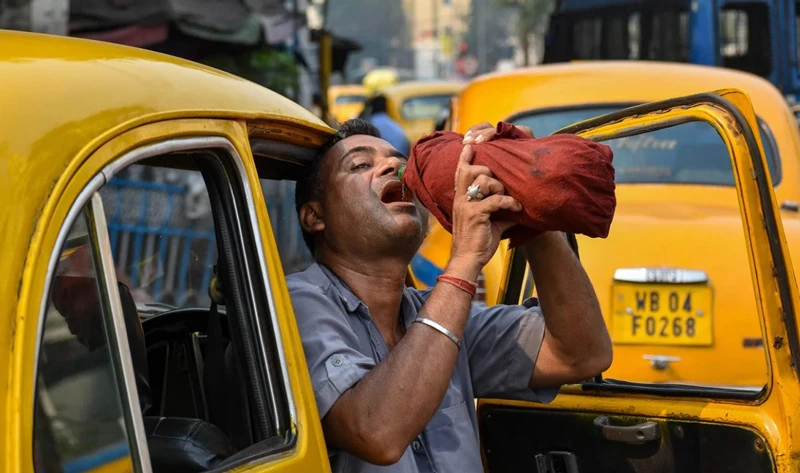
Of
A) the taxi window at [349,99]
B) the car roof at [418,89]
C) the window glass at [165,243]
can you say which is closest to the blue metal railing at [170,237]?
the window glass at [165,243]

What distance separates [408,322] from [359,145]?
16.2 inches

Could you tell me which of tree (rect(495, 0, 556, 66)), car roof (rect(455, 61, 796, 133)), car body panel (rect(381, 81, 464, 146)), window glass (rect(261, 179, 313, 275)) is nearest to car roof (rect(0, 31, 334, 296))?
→ window glass (rect(261, 179, 313, 275))

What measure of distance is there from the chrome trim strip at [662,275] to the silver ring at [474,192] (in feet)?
7.25

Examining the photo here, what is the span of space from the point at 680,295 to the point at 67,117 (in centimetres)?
310

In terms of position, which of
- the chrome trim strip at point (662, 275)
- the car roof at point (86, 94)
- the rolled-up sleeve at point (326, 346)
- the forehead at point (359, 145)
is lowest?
the chrome trim strip at point (662, 275)

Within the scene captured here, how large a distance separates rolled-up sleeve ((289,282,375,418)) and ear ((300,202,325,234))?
0.25 metres

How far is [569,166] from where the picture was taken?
2.30m

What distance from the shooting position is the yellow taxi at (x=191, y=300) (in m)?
1.63

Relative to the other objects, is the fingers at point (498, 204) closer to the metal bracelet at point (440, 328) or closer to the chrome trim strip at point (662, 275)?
the metal bracelet at point (440, 328)

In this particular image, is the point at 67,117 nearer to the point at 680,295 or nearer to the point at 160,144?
the point at 160,144

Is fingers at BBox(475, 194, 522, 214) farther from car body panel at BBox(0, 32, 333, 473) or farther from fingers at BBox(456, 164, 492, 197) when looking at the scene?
car body panel at BBox(0, 32, 333, 473)

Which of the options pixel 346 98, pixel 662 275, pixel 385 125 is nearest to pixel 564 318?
pixel 662 275

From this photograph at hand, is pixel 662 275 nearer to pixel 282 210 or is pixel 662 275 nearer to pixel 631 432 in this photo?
pixel 631 432

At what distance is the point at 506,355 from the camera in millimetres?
2932
